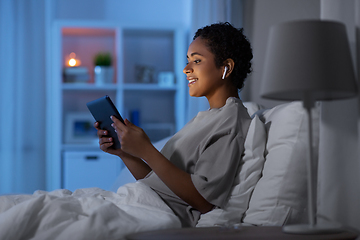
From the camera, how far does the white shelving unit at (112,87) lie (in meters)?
3.28

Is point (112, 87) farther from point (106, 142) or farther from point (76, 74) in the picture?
point (106, 142)

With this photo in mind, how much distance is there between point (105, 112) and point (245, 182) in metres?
0.57

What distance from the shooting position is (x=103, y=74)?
11.2ft

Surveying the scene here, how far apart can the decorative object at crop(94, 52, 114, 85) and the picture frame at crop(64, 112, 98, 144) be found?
374mm

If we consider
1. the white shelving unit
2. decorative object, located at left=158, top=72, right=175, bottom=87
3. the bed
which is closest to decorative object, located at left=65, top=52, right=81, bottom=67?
the white shelving unit

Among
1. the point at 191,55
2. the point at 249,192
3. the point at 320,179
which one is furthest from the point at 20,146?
the point at 320,179

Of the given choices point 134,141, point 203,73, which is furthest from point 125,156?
point 203,73

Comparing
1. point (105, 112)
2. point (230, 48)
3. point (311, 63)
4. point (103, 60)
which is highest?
point (103, 60)

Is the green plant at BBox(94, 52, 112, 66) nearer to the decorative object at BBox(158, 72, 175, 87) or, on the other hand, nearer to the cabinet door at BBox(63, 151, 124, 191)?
the decorative object at BBox(158, 72, 175, 87)

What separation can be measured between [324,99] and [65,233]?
69 cm

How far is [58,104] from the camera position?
3279mm

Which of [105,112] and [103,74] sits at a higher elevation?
[103,74]

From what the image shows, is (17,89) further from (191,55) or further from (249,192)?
(249,192)

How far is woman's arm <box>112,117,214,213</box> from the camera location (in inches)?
42.9
